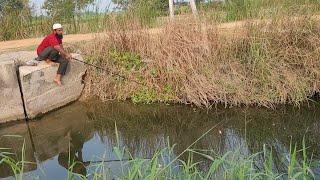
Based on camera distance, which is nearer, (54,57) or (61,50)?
(61,50)

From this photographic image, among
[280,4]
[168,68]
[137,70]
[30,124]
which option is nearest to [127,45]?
[137,70]

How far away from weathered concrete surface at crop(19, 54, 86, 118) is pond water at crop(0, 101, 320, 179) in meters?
0.22

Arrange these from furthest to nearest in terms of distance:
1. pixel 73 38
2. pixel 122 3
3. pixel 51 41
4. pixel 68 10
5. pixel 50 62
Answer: pixel 68 10 → pixel 73 38 → pixel 122 3 → pixel 50 62 → pixel 51 41

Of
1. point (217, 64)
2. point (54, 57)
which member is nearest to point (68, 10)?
point (54, 57)

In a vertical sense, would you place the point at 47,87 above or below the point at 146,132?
above

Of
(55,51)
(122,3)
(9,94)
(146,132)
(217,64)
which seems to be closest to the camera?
(146,132)

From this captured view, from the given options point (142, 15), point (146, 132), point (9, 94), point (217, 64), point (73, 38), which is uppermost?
point (142, 15)

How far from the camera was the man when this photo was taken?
8.38 metres

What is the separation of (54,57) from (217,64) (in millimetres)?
3197

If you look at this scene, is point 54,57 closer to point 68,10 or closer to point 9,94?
point 9,94

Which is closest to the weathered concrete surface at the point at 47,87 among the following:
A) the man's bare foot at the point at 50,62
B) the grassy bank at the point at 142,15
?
the man's bare foot at the point at 50,62

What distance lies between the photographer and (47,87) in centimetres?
861

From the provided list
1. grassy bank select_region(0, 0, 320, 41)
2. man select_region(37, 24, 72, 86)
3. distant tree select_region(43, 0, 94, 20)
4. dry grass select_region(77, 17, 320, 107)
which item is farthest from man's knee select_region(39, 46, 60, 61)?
distant tree select_region(43, 0, 94, 20)

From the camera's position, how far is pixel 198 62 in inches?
326
